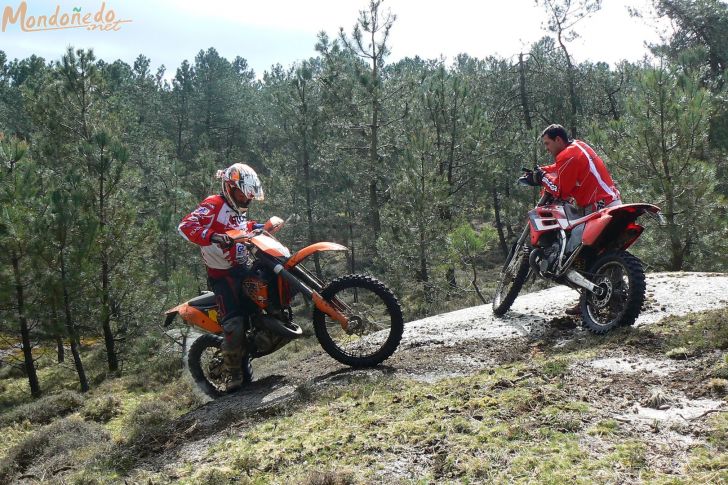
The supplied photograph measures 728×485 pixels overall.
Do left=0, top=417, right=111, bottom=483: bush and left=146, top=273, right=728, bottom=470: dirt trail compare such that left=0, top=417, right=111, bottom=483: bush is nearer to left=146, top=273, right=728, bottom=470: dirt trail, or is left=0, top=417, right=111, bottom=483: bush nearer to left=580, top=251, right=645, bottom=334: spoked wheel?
left=146, top=273, right=728, bottom=470: dirt trail

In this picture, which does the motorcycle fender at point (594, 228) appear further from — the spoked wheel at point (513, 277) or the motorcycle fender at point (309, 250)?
the motorcycle fender at point (309, 250)

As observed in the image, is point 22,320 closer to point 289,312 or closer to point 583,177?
point 289,312

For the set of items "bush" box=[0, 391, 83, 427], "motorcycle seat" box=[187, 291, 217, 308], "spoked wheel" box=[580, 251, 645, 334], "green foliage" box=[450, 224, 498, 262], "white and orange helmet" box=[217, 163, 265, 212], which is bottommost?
"bush" box=[0, 391, 83, 427]

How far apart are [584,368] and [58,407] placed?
9.84 meters

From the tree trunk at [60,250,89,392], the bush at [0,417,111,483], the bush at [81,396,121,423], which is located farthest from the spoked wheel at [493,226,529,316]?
the tree trunk at [60,250,89,392]

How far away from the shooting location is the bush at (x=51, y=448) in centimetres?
472

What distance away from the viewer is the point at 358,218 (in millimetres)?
29000

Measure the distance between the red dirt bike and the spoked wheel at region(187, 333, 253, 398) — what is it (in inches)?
141

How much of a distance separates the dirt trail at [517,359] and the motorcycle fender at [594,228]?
0.94m

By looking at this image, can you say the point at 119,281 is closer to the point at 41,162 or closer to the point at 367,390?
the point at 41,162

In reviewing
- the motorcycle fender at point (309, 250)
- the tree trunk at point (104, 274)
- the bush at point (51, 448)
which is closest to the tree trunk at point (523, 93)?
the tree trunk at point (104, 274)

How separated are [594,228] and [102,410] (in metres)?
8.64

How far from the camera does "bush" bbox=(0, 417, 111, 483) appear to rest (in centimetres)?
472

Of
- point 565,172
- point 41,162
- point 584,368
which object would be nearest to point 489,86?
point 41,162
